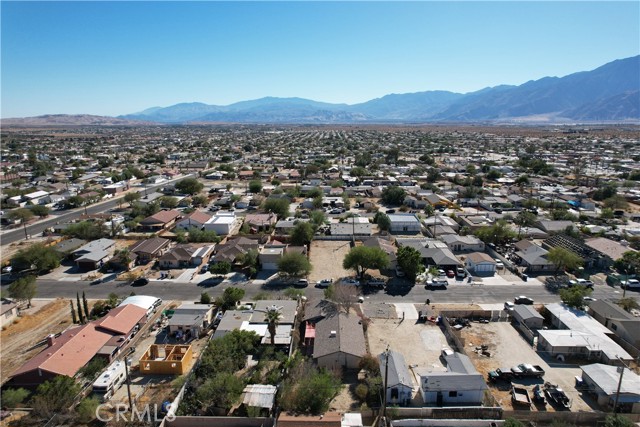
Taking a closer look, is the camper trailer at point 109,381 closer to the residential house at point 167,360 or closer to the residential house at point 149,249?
the residential house at point 167,360

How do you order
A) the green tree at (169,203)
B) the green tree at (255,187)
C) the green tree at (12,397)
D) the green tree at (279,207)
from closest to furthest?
the green tree at (12,397) < the green tree at (279,207) < the green tree at (169,203) < the green tree at (255,187)

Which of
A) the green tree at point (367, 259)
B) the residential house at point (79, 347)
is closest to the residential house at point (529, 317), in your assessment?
the green tree at point (367, 259)

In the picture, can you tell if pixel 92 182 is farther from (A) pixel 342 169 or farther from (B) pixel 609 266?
(B) pixel 609 266

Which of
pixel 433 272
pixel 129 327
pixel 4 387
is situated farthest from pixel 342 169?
pixel 4 387

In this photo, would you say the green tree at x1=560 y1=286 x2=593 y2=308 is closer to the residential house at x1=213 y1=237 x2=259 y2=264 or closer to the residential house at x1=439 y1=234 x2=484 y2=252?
the residential house at x1=439 y1=234 x2=484 y2=252

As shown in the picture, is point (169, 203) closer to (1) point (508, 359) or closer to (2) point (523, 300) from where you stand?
(2) point (523, 300)

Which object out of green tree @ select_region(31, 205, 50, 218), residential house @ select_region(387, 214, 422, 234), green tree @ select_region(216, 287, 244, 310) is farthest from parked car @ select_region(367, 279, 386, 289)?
green tree @ select_region(31, 205, 50, 218)
